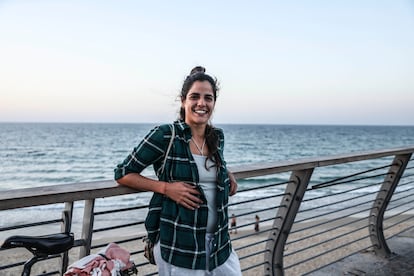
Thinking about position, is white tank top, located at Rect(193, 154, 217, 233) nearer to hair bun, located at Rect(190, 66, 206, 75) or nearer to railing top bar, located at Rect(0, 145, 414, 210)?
railing top bar, located at Rect(0, 145, 414, 210)

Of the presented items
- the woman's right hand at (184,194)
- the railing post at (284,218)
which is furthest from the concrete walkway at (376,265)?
the woman's right hand at (184,194)

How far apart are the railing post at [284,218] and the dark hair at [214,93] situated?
94 centimetres

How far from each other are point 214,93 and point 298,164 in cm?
85

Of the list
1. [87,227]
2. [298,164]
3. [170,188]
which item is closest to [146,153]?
[170,188]

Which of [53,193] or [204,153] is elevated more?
[204,153]

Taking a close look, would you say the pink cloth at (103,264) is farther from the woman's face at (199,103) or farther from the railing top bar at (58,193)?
the woman's face at (199,103)

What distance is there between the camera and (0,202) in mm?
1396

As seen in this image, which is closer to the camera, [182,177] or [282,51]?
[182,177]

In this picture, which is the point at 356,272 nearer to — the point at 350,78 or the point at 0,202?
the point at 0,202

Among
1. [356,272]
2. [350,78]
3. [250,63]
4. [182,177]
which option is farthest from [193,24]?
[350,78]

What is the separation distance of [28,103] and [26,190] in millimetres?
56646

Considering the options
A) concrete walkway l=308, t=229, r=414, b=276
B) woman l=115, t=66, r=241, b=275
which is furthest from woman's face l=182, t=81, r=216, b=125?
concrete walkway l=308, t=229, r=414, b=276

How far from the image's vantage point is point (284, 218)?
2666 mm

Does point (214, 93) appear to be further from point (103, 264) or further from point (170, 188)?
point (103, 264)
